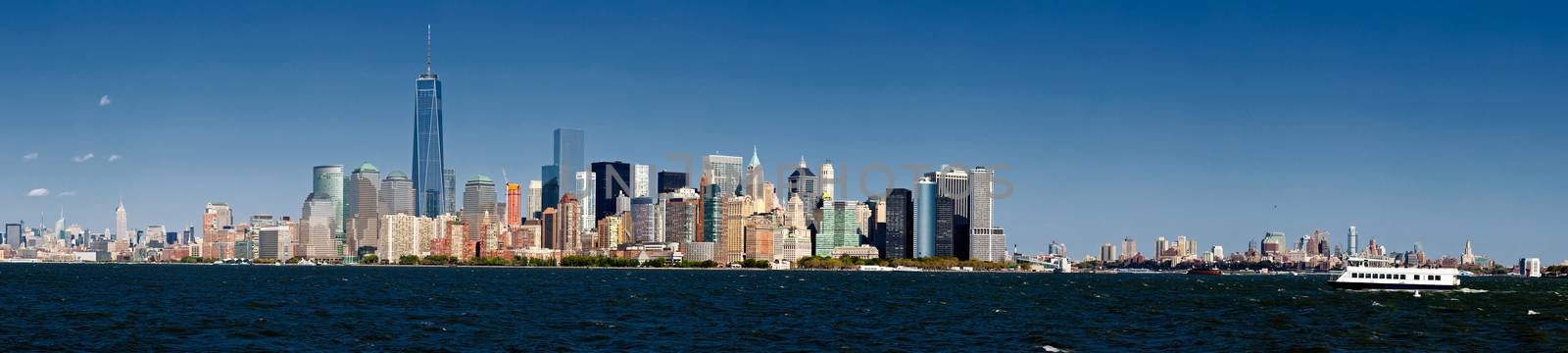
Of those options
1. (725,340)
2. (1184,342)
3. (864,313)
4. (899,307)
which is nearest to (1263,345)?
(1184,342)

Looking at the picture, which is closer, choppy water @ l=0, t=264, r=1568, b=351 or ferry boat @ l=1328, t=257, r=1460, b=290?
choppy water @ l=0, t=264, r=1568, b=351

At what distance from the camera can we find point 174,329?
276 feet

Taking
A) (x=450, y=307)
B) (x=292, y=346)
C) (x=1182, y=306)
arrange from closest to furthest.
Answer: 1. (x=292, y=346)
2. (x=450, y=307)
3. (x=1182, y=306)

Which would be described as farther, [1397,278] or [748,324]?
[1397,278]

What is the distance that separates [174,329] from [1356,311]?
82.9 meters

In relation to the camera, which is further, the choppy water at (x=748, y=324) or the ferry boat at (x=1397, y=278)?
the ferry boat at (x=1397, y=278)

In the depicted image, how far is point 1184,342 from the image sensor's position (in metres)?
80.0

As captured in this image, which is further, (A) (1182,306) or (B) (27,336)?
(A) (1182,306)

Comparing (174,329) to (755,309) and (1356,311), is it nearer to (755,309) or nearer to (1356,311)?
(755,309)

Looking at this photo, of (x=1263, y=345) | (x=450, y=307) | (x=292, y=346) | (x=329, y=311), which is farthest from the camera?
(x=450, y=307)

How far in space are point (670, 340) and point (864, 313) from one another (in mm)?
31200

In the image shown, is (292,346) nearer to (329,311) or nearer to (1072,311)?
(329,311)

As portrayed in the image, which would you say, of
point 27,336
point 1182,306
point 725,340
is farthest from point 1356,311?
point 27,336

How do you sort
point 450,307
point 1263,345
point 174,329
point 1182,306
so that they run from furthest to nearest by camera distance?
point 1182,306, point 450,307, point 174,329, point 1263,345
